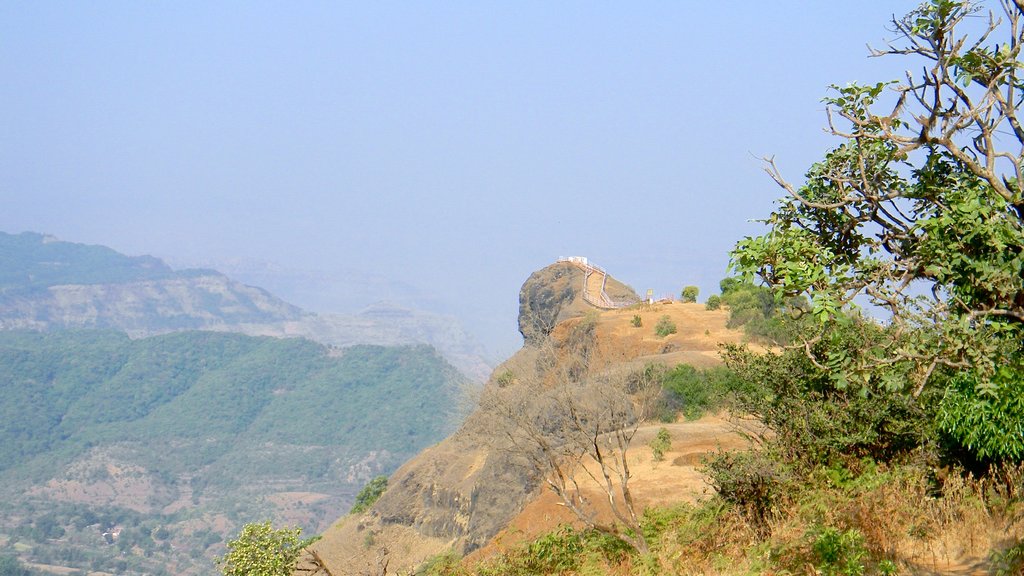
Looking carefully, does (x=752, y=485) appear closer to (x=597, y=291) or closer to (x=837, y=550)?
(x=837, y=550)

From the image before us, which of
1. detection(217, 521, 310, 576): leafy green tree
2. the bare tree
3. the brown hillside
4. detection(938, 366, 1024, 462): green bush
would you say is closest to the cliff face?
the brown hillside

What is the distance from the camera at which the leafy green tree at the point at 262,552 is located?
65.1ft

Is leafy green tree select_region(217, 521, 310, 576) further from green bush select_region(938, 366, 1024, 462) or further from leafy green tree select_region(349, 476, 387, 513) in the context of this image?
leafy green tree select_region(349, 476, 387, 513)

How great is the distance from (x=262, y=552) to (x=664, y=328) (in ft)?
91.8

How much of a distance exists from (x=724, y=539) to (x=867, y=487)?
5.61 ft

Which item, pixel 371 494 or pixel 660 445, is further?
pixel 371 494

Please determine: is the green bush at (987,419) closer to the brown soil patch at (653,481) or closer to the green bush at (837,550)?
the green bush at (837,550)

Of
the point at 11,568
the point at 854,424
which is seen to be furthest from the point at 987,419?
the point at 11,568

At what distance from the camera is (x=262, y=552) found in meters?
20.4

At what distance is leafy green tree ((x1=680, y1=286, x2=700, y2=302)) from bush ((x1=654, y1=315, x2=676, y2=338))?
1250 centimetres

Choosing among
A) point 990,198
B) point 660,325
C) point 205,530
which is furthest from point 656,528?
point 205,530

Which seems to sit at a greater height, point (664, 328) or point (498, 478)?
point (664, 328)

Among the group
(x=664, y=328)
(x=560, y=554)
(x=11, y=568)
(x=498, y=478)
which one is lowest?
(x=11, y=568)

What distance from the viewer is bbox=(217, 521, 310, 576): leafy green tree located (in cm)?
1985
